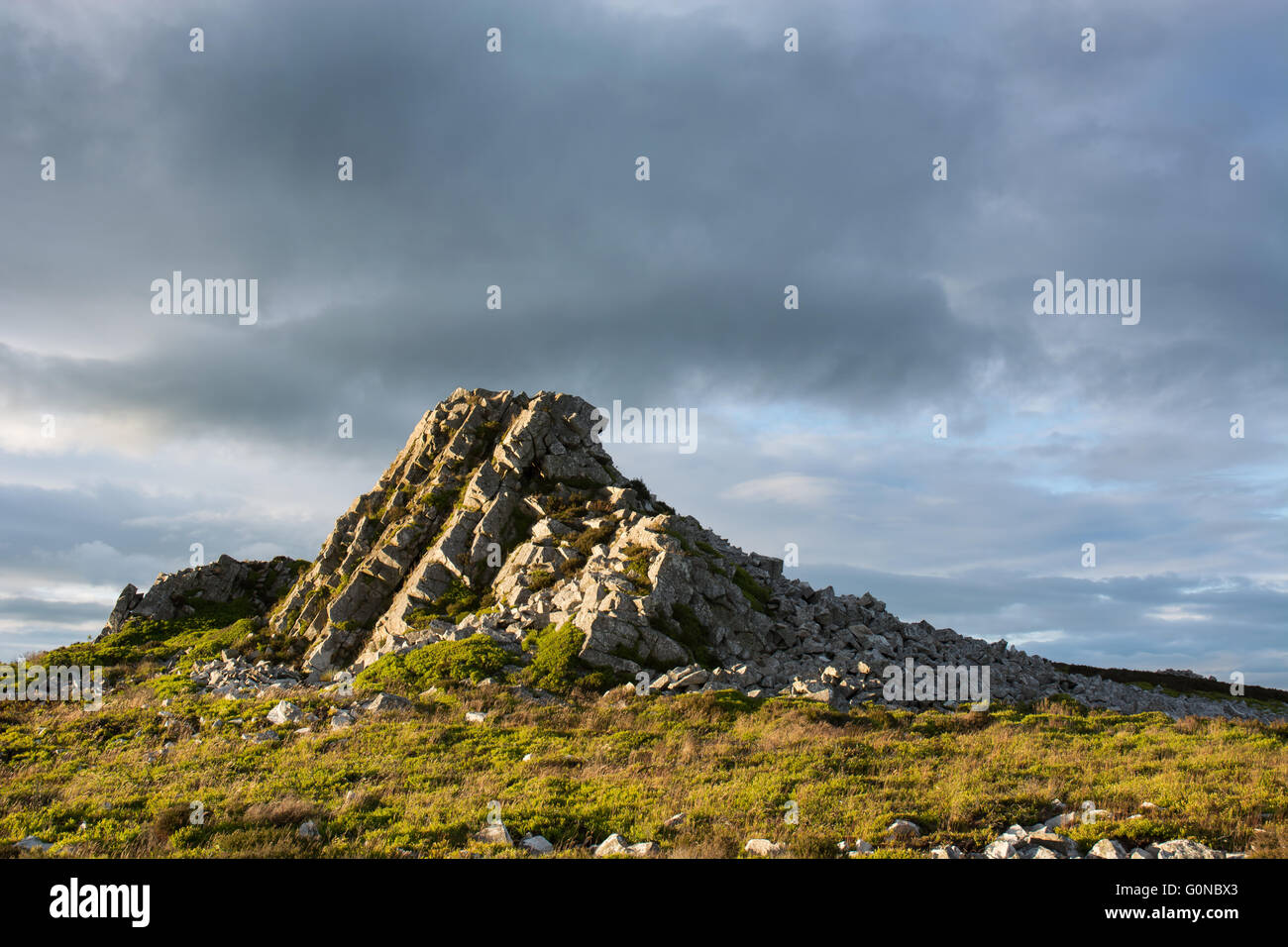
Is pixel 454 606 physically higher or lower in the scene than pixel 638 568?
lower

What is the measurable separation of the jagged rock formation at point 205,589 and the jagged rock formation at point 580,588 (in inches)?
360

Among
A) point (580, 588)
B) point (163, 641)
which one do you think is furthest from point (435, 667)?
point (163, 641)

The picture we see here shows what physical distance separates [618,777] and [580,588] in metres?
18.1

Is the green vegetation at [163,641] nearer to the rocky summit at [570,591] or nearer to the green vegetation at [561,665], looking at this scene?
the rocky summit at [570,591]

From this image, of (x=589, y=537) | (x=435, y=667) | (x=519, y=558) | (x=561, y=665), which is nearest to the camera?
(x=561, y=665)

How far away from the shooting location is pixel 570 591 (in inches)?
1432

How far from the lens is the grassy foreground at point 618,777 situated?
47.5 feet

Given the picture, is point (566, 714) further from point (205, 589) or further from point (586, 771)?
point (205, 589)

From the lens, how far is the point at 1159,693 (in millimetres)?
42188

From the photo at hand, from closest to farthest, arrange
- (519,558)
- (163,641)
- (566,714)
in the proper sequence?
(566,714)
(519,558)
(163,641)

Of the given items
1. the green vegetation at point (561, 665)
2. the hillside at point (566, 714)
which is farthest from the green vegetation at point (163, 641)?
the green vegetation at point (561, 665)

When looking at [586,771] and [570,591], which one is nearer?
[586,771]

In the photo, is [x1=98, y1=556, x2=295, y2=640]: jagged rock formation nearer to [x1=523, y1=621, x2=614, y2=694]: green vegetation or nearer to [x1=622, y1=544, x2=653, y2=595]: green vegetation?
[x1=523, y1=621, x2=614, y2=694]: green vegetation
